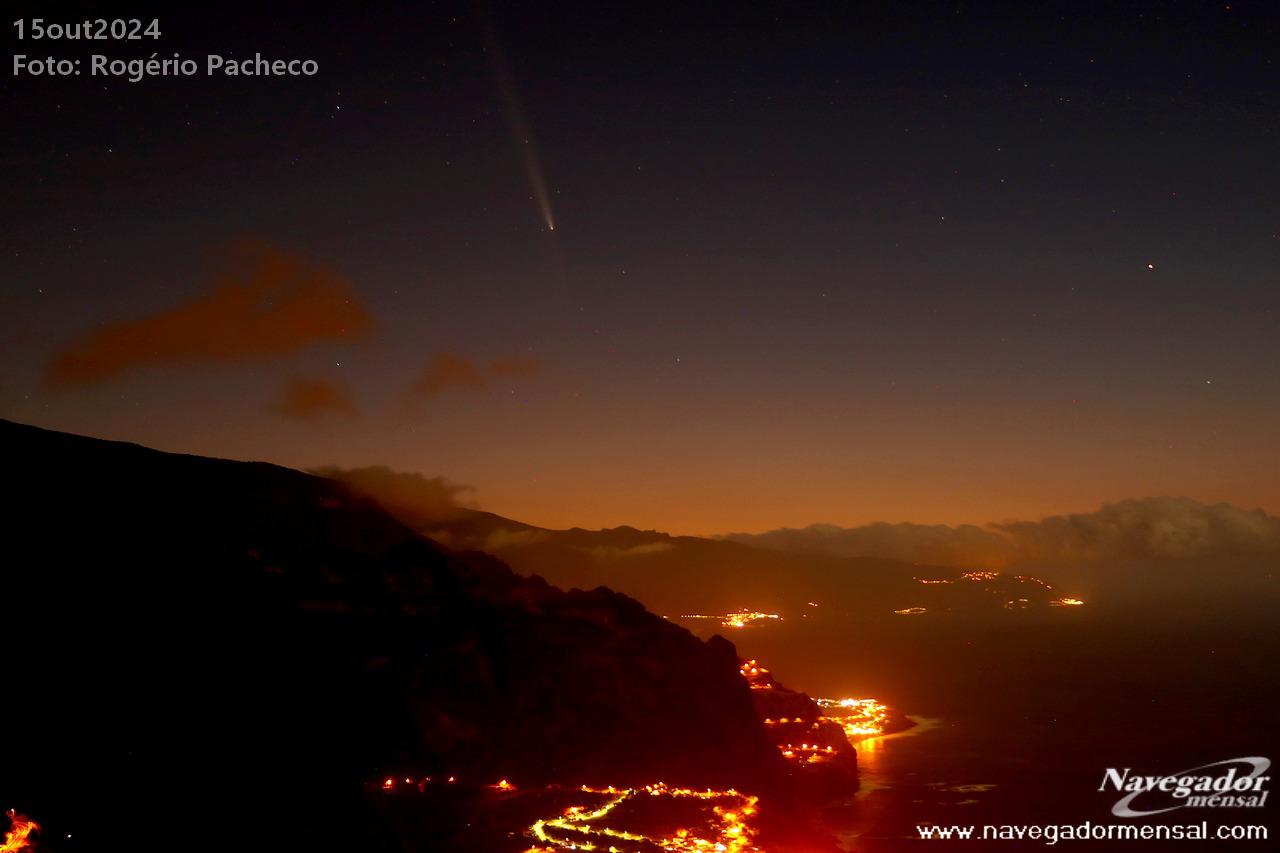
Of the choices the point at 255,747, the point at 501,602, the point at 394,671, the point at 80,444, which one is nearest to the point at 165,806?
the point at 255,747

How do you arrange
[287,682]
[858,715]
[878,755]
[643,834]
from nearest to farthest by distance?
[643,834], [287,682], [878,755], [858,715]

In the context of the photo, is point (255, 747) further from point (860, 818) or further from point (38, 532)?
point (860, 818)

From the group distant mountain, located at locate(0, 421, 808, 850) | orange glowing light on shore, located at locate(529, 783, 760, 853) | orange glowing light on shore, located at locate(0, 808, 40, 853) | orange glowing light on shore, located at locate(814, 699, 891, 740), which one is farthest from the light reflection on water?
orange glowing light on shore, located at locate(0, 808, 40, 853)

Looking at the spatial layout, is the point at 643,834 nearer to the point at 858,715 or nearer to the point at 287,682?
the point at 287,682

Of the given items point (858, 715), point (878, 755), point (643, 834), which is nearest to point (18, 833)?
point (643, 834)

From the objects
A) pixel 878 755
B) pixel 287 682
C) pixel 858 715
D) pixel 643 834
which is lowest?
pixel 858 715

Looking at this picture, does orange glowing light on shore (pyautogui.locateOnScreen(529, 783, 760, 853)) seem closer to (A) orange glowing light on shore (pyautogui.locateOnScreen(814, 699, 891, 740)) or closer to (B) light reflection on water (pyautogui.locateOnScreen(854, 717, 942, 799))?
(B) light reflection on water (pyautogui.locateOnScreen(854, 717, 942, 799))
